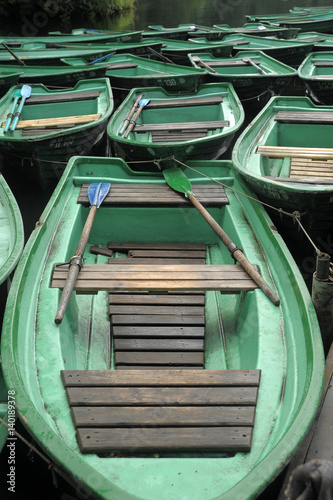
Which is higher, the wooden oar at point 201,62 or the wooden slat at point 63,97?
the wooden oar at point 201,62

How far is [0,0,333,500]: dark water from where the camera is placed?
288 centimetres

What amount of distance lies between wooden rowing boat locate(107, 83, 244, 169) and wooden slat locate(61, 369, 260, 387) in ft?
9.66

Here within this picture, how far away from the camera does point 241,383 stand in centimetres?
253

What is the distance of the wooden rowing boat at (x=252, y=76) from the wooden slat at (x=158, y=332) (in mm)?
5778

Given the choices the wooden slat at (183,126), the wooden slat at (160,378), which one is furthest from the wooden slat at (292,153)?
the wooden slat at (160,378)

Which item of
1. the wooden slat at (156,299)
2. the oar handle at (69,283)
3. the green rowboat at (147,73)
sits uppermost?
the green rowboat at (147,73)

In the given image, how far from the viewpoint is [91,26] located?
23.7 meters

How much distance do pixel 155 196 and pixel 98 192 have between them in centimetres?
57

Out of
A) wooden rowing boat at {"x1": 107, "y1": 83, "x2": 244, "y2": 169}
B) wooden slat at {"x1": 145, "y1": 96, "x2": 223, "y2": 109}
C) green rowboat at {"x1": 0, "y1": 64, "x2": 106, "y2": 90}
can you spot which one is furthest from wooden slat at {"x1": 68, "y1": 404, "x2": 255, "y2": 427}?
green rowboat at {"x1": 0, "y1": 64, "x2": 106, "y2": 90}

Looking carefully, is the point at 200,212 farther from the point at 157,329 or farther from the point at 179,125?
the point at 179,125

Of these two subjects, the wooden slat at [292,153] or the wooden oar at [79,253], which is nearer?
the wooden oar at [79,253]

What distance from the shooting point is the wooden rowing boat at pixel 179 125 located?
5.23m

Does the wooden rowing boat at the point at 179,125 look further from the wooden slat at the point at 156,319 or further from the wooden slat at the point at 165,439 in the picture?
the wooden slat at the point at 165,439

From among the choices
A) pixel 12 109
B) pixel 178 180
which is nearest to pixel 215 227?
pixel 178 180
